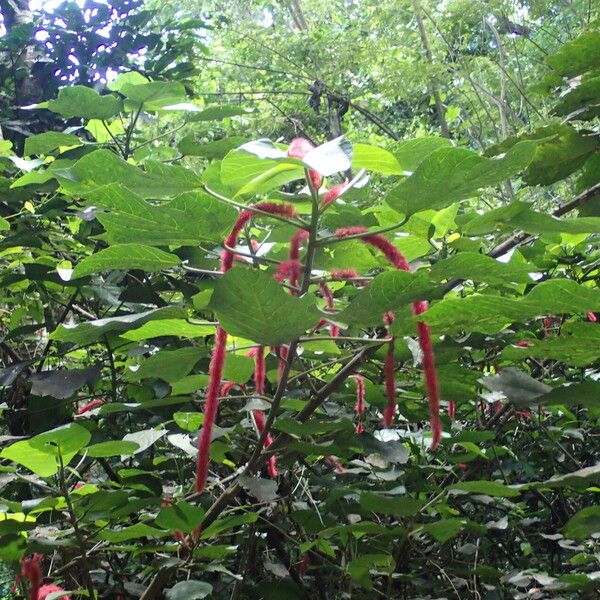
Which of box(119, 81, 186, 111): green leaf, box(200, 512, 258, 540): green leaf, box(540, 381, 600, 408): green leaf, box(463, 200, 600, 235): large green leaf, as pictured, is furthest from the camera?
box(119, 81, 186, 111): green leaf

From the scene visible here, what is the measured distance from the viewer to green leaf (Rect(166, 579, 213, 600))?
3.01 feet

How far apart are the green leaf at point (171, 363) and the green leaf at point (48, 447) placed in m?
0.11

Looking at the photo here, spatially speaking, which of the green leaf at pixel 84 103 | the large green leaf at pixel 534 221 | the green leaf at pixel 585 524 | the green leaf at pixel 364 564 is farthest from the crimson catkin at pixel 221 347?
the green leaf at pixel 84 103

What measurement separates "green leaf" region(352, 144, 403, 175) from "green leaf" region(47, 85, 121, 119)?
76 cm

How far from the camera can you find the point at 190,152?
105 centimetres

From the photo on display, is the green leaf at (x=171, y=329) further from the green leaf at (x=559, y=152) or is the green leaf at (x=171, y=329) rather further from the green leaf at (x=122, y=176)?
the green leaf at (x=559, y=152)

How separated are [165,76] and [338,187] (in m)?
2.41

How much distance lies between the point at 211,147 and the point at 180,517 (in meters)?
Result: 0.50

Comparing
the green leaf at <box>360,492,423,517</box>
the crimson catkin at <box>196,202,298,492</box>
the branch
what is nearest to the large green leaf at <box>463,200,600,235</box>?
the branch

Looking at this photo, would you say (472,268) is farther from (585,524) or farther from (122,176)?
(585,524)

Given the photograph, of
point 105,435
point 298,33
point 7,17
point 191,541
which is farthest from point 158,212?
point 298,33

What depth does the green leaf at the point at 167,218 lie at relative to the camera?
0.66 metres

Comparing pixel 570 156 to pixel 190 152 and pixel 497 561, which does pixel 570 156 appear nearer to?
pixel 190 152

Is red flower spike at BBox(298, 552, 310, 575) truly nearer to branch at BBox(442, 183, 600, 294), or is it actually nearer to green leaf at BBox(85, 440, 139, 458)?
green leaf at BBox(85, 440, 139, 458)
